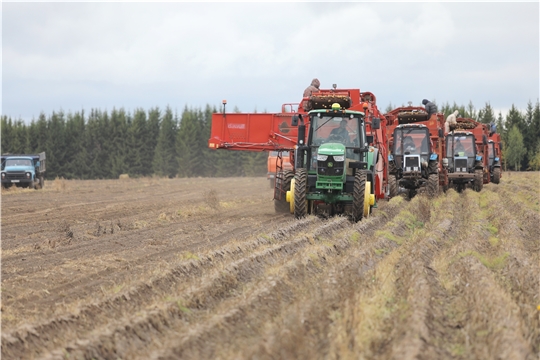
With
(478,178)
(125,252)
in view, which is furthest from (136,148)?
(125,252)

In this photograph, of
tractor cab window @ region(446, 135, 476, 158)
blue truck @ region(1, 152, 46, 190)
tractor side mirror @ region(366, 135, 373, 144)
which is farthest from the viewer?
blue truck @ region(1, 152, 46, 190)

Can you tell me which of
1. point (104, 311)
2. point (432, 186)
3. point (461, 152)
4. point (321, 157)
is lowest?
point (104, 311)

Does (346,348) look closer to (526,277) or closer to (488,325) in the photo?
(488,325)

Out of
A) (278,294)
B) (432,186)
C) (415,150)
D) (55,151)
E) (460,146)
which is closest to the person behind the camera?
(278,294)

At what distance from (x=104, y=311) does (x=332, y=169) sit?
30.7 feet

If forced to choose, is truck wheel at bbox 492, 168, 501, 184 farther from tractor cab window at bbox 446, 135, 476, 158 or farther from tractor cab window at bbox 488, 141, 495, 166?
tractor cab window at bbox 446, 135, 476, 158

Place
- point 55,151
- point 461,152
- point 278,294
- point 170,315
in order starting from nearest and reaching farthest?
1. point 170,315
2. point 278,294
3. point 461,152
4. point 55,151

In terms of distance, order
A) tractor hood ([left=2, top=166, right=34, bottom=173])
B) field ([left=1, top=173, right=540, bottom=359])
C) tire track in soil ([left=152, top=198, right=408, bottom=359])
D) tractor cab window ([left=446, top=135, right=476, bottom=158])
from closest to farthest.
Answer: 1. tire track in soil ([left=152, top=198, right=408, bottom=359])
2. field ([left=1, top=173, right=540, bottom=359])
3. tractor cab window ([left=446, top=135, right=476, bottom=158])
4. tractor hood ([left=2, top=166, right=34, bottom=173])

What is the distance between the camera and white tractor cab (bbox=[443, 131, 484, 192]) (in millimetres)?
29031

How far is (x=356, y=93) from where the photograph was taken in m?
19.6

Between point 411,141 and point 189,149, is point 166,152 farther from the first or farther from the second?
point 411,141

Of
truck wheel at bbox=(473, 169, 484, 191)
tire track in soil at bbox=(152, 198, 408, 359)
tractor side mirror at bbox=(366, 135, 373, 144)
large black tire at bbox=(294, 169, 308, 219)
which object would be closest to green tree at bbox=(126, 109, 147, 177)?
truck wheel at bbox=(473, 169, 484, 191)

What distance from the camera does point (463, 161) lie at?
2969 centimetres

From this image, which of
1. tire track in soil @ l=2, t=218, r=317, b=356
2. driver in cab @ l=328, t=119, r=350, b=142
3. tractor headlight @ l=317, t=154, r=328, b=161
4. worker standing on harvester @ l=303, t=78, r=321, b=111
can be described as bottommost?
tire track in soil @ l=2, t=218, r=317, b=356
